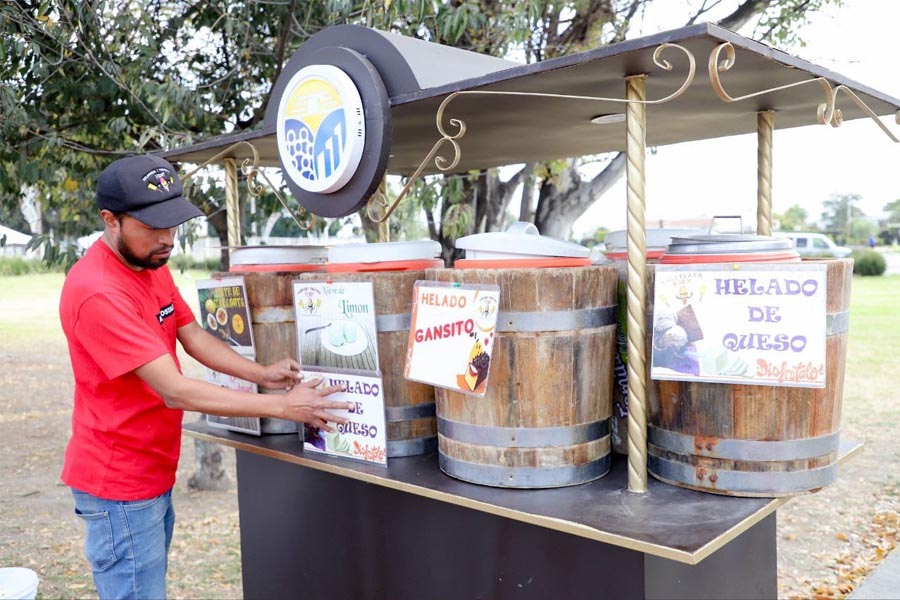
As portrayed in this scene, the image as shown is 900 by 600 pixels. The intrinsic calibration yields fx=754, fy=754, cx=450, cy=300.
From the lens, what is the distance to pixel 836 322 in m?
1.99

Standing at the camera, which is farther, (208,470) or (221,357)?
(208,470)

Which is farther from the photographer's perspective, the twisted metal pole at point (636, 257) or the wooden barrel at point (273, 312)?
the wooden barrel at point (273, 312)

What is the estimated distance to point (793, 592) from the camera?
15.9 ft

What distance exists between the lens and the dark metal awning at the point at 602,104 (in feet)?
6.00

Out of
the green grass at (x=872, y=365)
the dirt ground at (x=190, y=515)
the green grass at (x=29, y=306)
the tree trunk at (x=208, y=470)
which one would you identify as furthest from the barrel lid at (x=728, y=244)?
the green grass at (x=872, y=365)

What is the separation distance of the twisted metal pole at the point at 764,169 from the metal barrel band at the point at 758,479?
48.3 inches

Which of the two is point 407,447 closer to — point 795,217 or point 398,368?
point 398,368

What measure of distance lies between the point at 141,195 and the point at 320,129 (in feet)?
2.05

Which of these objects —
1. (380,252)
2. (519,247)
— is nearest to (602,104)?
(519,247)

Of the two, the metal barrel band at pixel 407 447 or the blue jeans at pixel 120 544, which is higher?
the metal barrel band at pixel 407 447

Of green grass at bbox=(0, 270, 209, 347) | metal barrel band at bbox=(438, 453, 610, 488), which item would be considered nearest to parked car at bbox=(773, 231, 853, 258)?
green grass at bbox=(0, 270, 209, 347)

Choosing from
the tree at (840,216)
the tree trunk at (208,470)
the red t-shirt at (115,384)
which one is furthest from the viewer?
the tree at (840,216)

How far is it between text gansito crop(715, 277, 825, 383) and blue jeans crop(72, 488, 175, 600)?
1968mm

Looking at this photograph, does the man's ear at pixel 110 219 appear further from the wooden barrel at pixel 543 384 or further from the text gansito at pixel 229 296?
the wooden barrel at pixel 543 384
